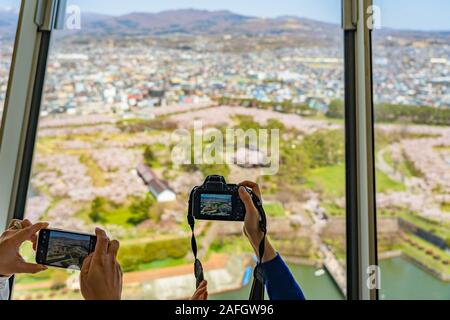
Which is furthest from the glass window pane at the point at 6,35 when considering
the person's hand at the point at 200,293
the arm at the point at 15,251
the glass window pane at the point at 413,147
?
the glass window pane at the point at 413,147

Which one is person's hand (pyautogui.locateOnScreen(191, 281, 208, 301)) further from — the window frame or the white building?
the window frame

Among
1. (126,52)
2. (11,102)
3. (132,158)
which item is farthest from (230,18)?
(11,102)

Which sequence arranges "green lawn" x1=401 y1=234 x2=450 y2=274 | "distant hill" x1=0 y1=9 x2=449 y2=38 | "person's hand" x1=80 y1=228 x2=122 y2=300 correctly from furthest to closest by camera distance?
"distant hill" x1=0 y1=9 x2=449 y2=38 < "green lawn" x1=401 y1=234 x2=450 y2=274 < "person's hand" x1=80 y1=228 x2=122 y2=300

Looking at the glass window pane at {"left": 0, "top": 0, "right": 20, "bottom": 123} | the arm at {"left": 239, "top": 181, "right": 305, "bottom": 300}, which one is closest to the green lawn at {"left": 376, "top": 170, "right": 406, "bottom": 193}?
the arm at {"left": 239, "top": 181, "right": 305, "bottom": 300}

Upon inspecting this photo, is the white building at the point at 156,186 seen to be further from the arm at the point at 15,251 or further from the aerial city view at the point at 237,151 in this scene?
the arm at the point at 15,251

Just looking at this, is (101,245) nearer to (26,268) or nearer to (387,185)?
(26,268)
